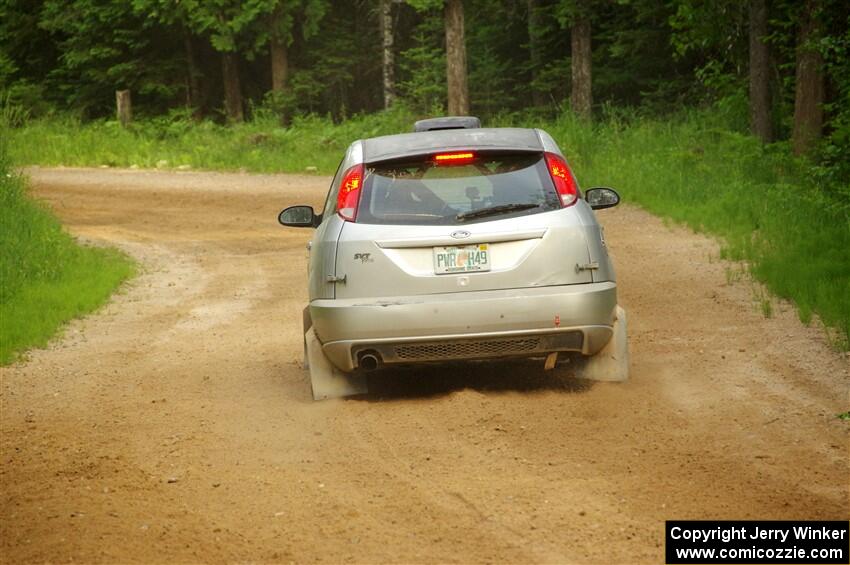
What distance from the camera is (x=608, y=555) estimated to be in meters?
5.21

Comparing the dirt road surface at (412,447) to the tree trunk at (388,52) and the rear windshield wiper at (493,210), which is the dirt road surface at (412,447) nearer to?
the rear windshield wiper at (493,210)

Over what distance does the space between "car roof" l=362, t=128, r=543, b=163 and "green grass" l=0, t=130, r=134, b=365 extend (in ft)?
14.7

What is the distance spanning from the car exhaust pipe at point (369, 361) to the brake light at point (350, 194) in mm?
833

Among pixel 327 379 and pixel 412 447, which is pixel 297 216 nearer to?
pixel 327 379

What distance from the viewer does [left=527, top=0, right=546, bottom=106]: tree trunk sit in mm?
35469

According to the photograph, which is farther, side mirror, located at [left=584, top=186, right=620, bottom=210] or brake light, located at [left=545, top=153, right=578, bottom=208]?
side mirror, located at [left=584, top=186, right=620, bottom=210]

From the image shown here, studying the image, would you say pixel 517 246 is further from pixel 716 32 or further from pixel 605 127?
pixel 605 127

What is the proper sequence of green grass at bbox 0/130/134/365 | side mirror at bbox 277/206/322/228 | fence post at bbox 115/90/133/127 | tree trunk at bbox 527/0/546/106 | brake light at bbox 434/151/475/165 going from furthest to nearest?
fence post at bbox 115/90/133/127 < tree trunk at bbox 527/0/546/106 < green grass at bbox 0/130/134/365 < side mirror at bbox 277/206/322/228 < brake light at bbox 434/151/475/165

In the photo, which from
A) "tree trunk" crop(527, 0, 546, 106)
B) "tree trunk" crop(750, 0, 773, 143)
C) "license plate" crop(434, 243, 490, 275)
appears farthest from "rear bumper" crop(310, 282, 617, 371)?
"tree trunk" crop(527, 0, 546, 106)

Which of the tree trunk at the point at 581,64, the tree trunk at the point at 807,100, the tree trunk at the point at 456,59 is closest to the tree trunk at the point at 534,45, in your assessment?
the tree trunk at the point at 581,64

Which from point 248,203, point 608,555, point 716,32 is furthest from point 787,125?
point 608,555

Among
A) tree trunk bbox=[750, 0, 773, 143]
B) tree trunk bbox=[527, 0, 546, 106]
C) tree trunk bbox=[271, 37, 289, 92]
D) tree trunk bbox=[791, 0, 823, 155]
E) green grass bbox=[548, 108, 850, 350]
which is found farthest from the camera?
tree trunk bbox=[271, 37, 289, 92]

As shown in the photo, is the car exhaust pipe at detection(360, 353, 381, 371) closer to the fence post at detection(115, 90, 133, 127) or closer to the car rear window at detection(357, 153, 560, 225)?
the car rear window at detection(357, 153, 560, 225)

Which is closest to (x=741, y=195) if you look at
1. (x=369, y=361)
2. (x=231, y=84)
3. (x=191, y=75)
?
(x=369, y=361)
